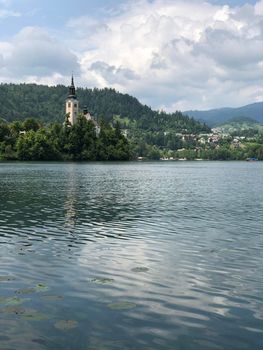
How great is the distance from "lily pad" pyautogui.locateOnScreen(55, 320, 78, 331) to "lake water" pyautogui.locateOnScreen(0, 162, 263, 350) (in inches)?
1.4

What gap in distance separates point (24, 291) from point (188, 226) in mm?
20297

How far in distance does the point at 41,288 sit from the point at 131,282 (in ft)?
A: 13.6

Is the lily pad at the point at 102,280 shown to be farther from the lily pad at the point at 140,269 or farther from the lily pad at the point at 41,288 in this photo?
the lily pad at the point at 41,288

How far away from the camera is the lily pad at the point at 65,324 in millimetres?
14984

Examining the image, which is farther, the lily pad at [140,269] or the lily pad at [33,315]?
the lily pad at [140,269]

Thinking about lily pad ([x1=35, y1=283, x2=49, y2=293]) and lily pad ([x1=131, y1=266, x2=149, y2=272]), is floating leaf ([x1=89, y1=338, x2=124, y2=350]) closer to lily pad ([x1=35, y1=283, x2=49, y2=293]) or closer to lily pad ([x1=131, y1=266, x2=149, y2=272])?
lily pad ([x1=35, y1=283, x2=49, y2=293])

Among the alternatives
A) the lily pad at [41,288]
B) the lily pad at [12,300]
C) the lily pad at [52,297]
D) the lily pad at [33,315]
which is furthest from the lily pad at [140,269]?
the lily pad at [33,315]

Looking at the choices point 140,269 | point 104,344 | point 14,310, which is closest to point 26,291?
point 14,310

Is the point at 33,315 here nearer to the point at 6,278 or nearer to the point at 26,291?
the point at 26,291

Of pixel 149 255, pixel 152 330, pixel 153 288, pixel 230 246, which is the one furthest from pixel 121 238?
pixel 152 330

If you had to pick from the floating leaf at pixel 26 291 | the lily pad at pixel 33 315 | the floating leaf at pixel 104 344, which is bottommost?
the floating leaf at pixel 104 344

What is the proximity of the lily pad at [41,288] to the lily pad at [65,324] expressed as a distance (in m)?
3.73

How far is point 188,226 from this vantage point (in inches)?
1446

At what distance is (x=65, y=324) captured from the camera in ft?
50.2
